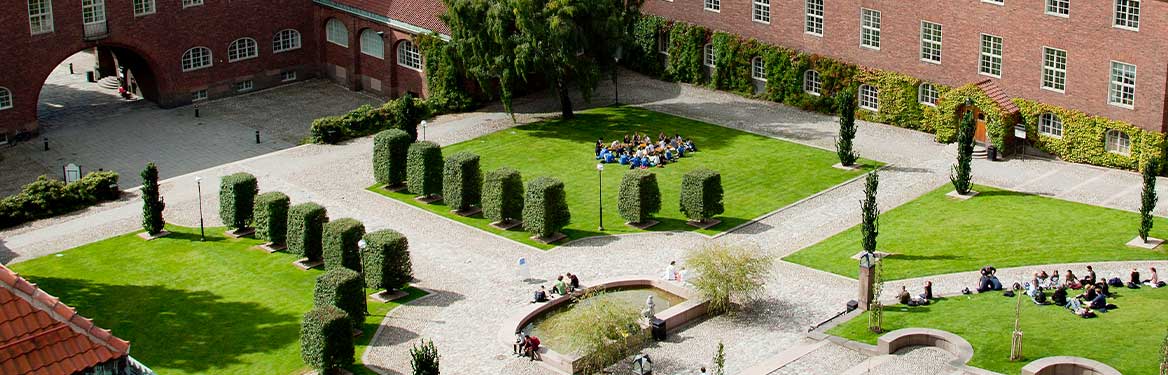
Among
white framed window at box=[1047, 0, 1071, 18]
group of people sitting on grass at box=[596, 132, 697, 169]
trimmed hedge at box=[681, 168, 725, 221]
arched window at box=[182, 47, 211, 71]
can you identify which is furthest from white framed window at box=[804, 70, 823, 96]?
arched window at box=[182, 47, 211, 71]

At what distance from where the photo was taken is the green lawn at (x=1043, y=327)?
144 feet

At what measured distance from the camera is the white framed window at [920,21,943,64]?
6931cm

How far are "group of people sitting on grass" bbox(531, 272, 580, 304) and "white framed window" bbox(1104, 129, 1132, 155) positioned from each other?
2580 cm

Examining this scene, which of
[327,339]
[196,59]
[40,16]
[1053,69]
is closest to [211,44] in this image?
[196,59]

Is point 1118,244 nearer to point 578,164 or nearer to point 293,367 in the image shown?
point 578,164

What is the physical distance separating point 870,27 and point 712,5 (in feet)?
31.7

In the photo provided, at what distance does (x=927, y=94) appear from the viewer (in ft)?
230

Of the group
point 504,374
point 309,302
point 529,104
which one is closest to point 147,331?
A: point 309,302

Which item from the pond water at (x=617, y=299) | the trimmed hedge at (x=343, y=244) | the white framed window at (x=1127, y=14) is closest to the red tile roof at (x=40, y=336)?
the pond water at (x=617, y=299)

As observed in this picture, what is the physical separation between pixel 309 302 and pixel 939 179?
27.4 m

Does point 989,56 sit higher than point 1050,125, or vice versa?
point 989,56

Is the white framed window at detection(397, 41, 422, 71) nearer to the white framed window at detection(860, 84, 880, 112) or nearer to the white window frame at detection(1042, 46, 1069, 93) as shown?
the white framed window at detection(860, 84, 880, 112)

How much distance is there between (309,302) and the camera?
51844 mm

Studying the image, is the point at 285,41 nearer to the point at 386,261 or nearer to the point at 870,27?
the point at 870,27
